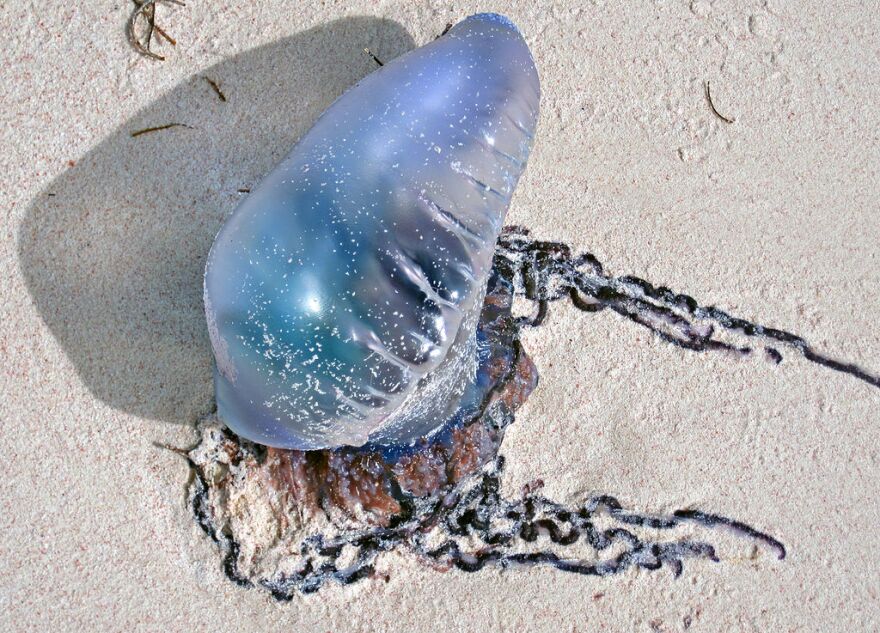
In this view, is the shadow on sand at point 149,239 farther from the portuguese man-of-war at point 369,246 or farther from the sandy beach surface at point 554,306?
the portuguese man-of-war at point 369,246

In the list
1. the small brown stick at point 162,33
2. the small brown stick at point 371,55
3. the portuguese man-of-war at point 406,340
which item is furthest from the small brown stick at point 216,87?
the portuguese man-of-war at point 406,340

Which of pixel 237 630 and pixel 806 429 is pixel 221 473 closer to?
pixel 237 630

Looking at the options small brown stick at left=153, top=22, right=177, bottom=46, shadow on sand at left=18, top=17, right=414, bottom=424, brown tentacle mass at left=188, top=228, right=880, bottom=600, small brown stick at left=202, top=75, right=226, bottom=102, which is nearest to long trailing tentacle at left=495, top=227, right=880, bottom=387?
brown tentacle mass at left=188, top=228, right=880, bottom=600

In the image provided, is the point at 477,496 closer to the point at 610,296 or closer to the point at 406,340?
the point at 610,296

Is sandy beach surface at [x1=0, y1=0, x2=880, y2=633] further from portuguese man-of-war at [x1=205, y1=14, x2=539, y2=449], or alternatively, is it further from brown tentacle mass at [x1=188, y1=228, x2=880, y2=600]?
portuguese man-of-war at [x1=205, y1=14, x2=539, y2=449]

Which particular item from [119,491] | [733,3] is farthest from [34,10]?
[733,3]

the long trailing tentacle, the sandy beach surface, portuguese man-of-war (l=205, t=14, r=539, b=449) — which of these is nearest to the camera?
portuguese man-of-war (l=205, t=14, r=539, b=449)
